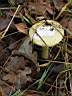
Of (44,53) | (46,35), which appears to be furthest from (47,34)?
(44,53)

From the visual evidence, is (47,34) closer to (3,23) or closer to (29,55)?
(29,55)

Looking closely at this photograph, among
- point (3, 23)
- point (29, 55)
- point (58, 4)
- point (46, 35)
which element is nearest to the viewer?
point (46, 35)

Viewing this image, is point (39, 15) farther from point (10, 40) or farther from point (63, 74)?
point (63, 74)

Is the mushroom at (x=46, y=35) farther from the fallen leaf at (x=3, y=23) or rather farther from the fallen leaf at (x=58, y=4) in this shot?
the fallen leaf at (x=58, y=4)

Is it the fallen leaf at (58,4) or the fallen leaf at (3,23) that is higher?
the fallen leaf at (58,4)

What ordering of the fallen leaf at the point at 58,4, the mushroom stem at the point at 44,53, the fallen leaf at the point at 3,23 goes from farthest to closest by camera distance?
the fallen leaf at the point at 58,4 < the fallen leaf at the point at 3,23 < the mushroom stem at the point at 44,53

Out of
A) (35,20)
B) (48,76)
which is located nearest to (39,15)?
(35,20)

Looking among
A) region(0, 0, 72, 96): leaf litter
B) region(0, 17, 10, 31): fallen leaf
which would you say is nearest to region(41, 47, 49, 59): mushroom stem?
region(0, 0, 72, 96): leaf litter

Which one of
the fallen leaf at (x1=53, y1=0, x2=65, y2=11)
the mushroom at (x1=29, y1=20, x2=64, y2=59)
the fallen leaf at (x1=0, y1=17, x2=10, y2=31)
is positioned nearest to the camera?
the mushroom at (x1=29, y1=20, x2=64, y2=59)

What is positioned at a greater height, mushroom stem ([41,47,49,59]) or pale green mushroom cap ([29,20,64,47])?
pale green mushroom cap ([29,20,64,47])

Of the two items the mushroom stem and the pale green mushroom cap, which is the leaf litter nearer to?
the mushroom stem

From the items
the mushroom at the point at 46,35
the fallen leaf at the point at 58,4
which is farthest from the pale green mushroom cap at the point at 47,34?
the fallen leaf at the point at 58,4
